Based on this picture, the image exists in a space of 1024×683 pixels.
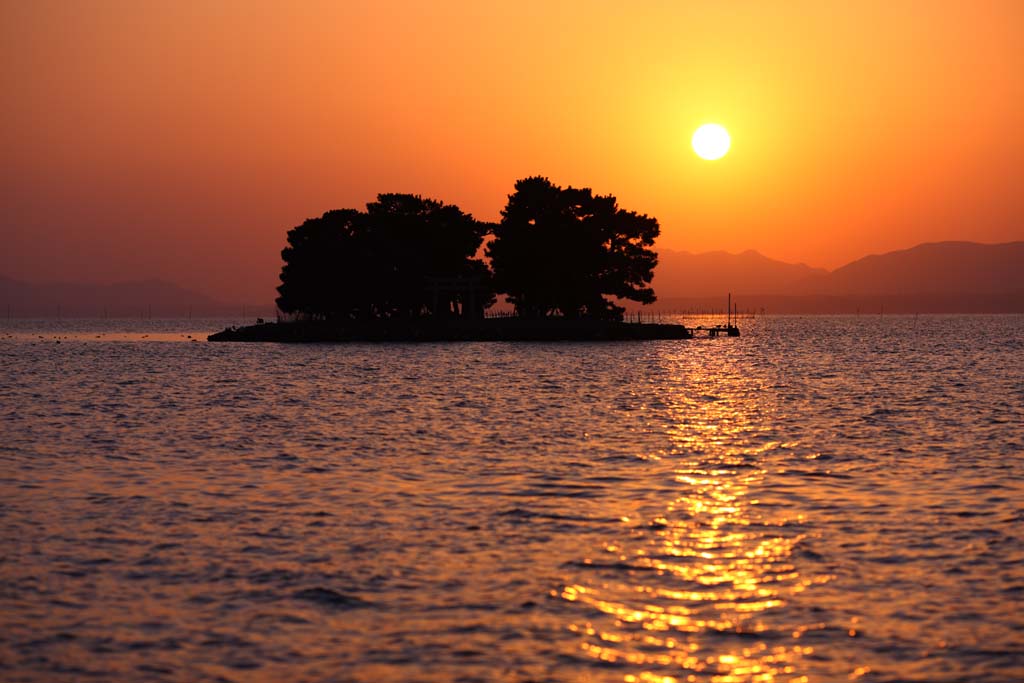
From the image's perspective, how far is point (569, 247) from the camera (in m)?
132

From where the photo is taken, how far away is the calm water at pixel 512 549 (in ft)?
42.2

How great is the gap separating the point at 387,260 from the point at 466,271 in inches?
545

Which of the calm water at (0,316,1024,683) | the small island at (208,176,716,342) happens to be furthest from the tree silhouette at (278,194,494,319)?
the calm water at (0,316,1024,683)

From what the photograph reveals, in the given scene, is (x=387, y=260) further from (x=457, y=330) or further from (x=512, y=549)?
(x=512, y=549)

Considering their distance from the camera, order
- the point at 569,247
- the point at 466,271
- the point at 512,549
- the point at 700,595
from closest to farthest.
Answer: the point at 700,595, the point at 512,549, the point at 569,247, the point at 466,271

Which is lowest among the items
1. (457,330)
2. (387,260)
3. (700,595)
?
(700,595)

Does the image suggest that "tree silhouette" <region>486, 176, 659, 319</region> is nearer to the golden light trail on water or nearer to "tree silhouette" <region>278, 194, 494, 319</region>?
"tree silhouette" <region>278, 194, 494, 319</region>

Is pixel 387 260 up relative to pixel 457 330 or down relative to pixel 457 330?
up

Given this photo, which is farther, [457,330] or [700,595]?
[457,330]

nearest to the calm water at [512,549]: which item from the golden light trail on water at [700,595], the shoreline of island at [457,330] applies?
the golden light trail on water at [700,595]

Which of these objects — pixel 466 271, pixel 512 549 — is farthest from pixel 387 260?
pixel 512 549

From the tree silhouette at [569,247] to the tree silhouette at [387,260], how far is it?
30.3ft

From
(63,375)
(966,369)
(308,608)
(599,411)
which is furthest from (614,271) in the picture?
(308,608)

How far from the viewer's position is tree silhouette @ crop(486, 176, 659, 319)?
13200 cm
